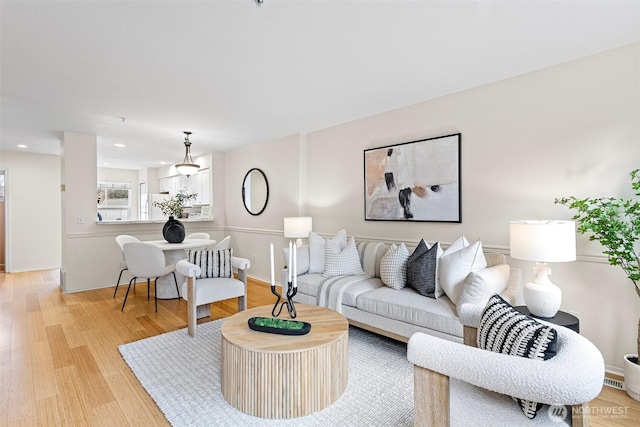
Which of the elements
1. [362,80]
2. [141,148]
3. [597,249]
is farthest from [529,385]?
[141,148]

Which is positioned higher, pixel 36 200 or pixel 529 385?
pixel 36 200

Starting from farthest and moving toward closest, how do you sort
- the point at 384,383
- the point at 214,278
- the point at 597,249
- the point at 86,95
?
the point at 214,278
the point at 86,95
the point at 597,249
the point at 384,383

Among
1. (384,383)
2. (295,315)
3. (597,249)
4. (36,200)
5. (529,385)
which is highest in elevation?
(36,200)

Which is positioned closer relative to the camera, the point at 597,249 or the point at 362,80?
the point at 597,249

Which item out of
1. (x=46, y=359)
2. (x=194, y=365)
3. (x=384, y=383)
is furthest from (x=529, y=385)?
(x=46, y=359)

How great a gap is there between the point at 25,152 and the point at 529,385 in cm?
813

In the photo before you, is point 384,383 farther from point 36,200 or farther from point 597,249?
point 36,200

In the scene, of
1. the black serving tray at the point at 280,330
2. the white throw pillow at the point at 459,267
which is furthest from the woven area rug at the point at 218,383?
the white throw pillow at the point at 459,267

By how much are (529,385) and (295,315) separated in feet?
5.03

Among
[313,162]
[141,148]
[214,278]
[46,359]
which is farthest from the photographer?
[141,148]

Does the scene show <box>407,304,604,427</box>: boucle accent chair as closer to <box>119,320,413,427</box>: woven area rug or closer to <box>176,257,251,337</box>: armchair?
<box>119,320,413,427</box>: woven area rug

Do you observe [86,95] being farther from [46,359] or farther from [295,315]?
[295,315]

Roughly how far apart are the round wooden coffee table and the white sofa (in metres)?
0.72

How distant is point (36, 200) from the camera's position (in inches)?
239
